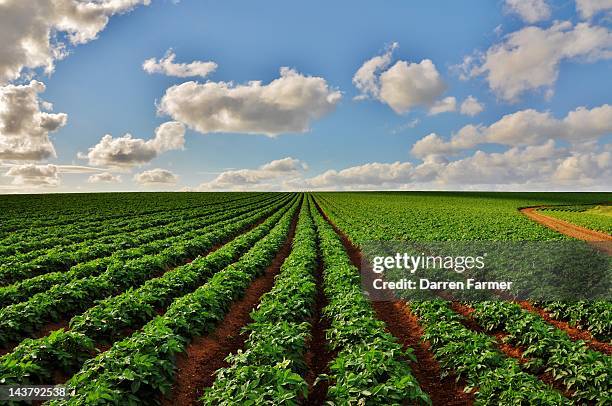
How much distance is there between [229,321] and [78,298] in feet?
15.3

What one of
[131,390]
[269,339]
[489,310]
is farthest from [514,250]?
[131,390]

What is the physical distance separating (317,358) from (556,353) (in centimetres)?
517

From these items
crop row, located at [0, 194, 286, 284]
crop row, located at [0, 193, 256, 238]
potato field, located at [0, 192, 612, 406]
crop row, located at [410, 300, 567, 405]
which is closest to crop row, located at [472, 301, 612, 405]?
potato field, located at [0, 192, 612, 406]

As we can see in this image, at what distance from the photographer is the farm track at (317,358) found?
777 cm

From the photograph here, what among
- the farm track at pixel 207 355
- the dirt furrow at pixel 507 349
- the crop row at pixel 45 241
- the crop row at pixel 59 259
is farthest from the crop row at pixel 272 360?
the crop row at pixel 45 241

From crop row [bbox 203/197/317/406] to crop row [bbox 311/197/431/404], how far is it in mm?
703

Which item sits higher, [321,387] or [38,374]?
[38,374]

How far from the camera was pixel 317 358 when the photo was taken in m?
9.47

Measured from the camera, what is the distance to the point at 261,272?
685 inches

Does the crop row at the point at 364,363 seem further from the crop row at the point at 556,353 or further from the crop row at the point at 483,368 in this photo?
the crop row at the point at 556,353

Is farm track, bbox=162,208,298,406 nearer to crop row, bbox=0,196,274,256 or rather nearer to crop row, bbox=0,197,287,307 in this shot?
crop row, bbox=0,197,287,307

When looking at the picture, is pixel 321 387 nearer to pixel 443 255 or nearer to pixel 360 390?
pixel 360 390

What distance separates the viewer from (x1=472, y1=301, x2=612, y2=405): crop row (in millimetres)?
7125

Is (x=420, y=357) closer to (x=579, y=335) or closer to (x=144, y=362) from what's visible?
(x=579, y=335)
